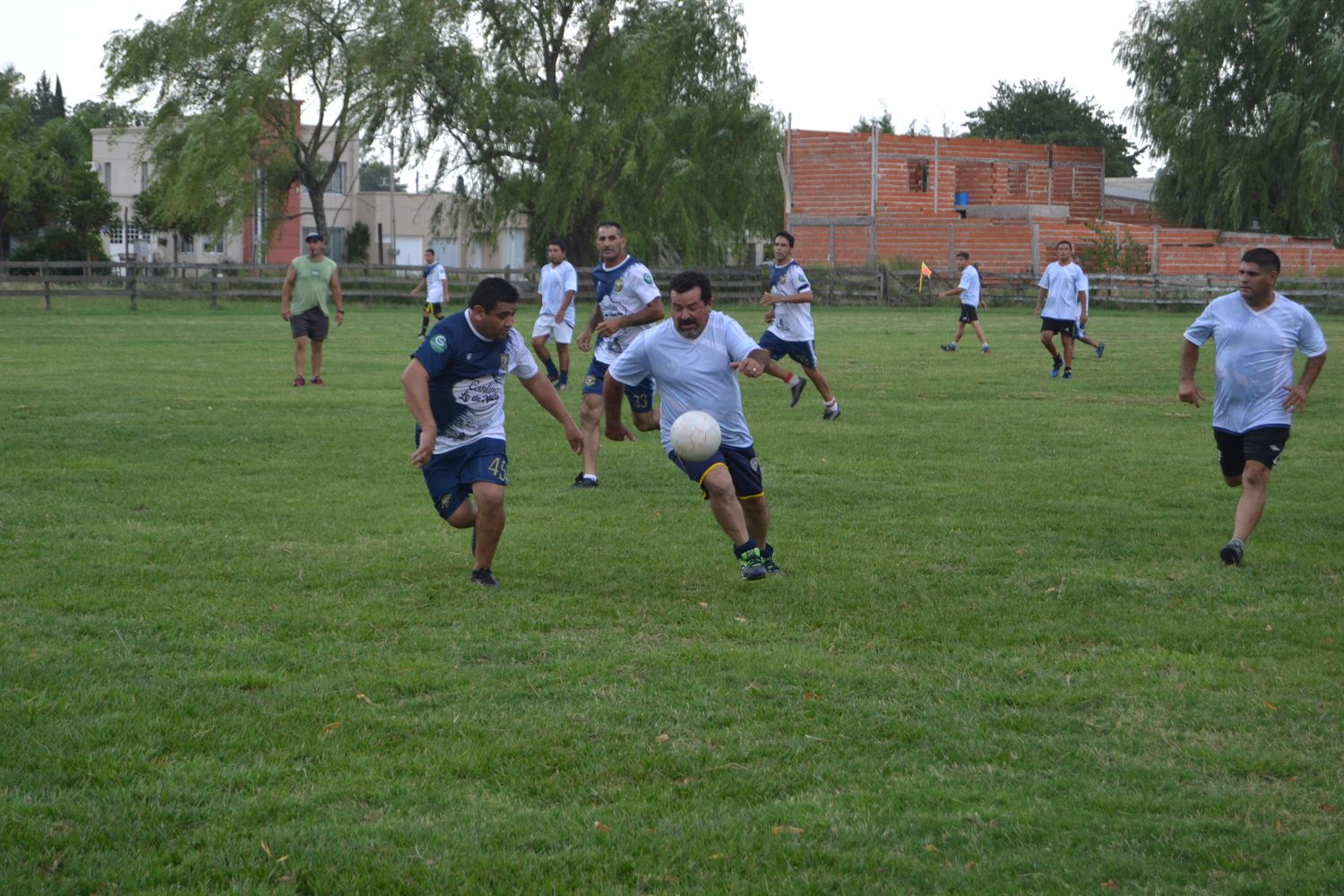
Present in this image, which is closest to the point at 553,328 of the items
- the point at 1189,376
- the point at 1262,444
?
the point at 1189,376

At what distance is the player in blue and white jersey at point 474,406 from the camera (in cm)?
745

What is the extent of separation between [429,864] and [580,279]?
40.0m

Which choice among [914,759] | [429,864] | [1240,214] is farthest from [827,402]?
[1240,214]

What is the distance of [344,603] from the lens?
7242mm

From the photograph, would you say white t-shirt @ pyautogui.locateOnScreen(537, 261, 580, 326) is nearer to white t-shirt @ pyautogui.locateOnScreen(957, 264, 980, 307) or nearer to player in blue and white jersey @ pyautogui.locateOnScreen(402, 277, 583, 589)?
player in blue and white jersey @ pyautogui.locateOnScreen(402, 277, 583, 589)

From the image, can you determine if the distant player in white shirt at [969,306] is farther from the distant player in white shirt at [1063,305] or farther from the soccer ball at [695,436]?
the soccer ball at [695,436]

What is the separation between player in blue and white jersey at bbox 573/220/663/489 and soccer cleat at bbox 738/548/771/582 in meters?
3.05

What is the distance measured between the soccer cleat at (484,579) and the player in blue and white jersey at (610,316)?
10.3ft

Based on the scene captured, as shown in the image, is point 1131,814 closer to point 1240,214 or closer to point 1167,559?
point 1167,559

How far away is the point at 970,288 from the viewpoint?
26.4 meters

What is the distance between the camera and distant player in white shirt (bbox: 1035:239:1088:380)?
821 inches

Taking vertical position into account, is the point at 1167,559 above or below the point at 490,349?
below

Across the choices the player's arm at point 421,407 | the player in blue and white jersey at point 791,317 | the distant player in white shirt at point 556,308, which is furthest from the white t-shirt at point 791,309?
the player's arm at point 421,407

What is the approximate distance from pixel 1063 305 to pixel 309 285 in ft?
34.8
